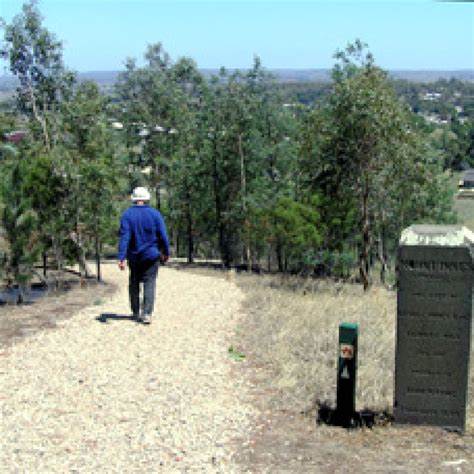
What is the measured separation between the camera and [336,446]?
20.0 ft

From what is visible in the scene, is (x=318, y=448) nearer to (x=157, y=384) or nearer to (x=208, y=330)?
(x=157, y=384)

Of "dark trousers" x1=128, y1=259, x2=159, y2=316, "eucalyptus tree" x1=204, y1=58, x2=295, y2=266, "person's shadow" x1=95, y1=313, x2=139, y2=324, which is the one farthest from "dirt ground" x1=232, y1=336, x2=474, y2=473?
"eucalyptus tree" x1=204, y1=58, x2=295, y2=266

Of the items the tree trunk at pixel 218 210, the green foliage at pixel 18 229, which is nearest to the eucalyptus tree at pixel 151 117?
the tree trunk at pixel 218 210

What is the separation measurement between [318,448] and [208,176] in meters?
26.8

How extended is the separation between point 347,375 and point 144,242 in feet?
12.3

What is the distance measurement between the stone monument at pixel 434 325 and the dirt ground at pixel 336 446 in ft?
0.70

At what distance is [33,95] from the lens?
19.2 metres

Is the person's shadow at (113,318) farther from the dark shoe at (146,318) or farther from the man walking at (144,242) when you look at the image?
the man walking at (144,242)

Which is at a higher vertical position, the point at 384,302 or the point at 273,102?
the point at 273,102

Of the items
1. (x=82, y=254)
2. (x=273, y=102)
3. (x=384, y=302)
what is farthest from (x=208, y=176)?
(x=384, y=302)

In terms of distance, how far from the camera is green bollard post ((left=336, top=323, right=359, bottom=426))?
261 inches

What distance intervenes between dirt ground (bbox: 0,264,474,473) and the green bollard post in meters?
0.20

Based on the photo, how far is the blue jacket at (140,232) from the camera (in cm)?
949

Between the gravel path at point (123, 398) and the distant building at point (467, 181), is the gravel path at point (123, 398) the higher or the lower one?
the higher one
